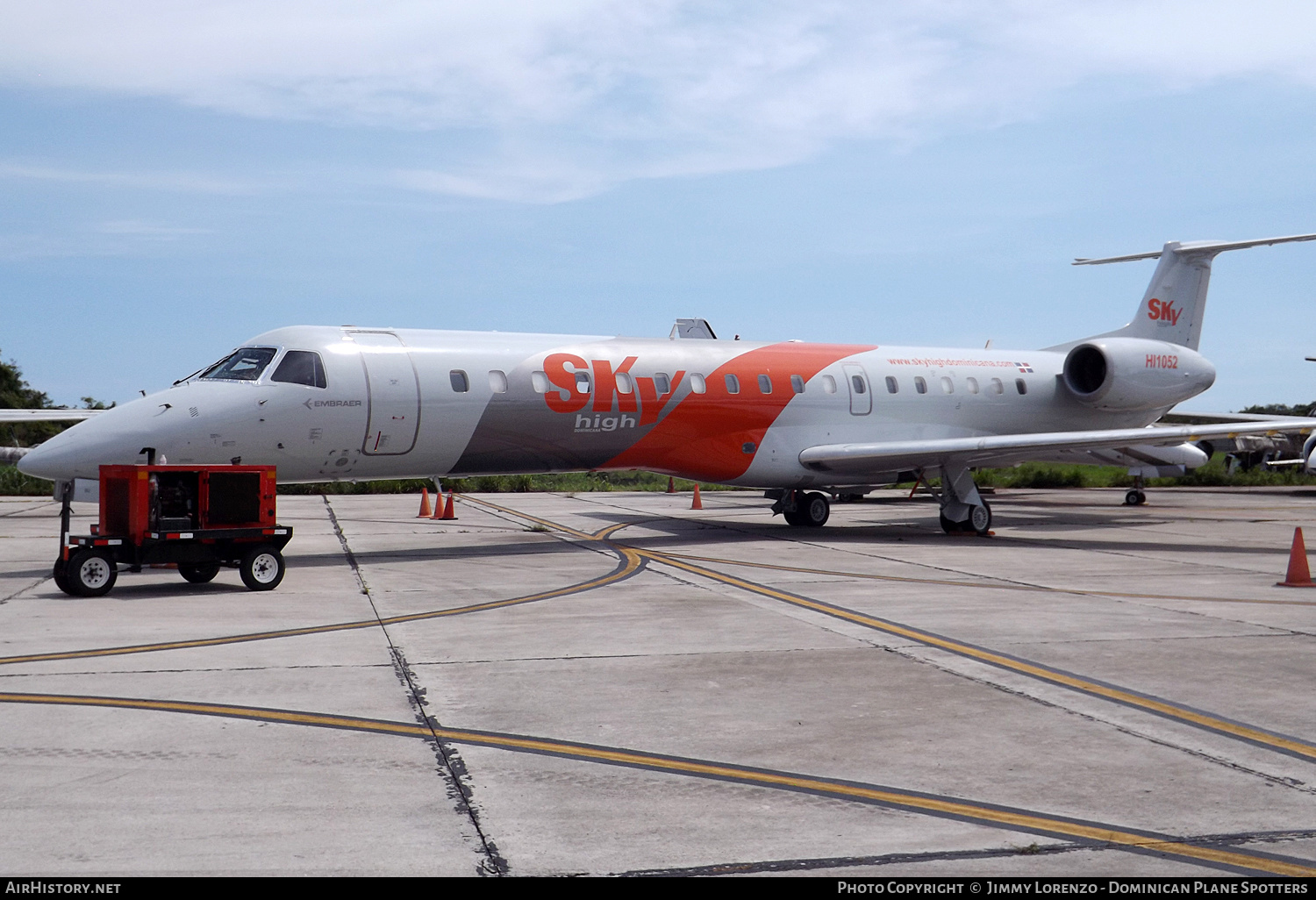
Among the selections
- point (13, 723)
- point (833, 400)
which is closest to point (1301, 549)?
point (833, 400)

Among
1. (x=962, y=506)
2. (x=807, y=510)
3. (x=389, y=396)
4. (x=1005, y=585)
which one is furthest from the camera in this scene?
(x=807, y=510)

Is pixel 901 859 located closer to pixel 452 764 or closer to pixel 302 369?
pixel 452 764

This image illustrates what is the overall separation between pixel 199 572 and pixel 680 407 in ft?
25.6

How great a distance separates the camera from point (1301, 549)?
43.7 feet

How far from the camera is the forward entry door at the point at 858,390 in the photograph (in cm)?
2044

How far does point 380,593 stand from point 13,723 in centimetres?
597

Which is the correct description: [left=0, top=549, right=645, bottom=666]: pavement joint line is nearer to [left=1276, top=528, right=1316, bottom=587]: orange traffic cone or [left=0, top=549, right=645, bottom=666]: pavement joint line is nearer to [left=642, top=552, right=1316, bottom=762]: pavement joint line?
[left=642, top=552, right=1316, bottom=762]: pavement joint line

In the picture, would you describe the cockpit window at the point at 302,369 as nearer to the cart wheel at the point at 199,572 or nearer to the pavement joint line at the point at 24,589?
the cart wheel at the point at 199,572

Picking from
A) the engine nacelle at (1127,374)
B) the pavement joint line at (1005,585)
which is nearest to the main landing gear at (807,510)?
the engine nacelle at (1127,374)

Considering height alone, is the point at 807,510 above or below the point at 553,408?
below

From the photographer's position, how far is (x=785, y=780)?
218 inches

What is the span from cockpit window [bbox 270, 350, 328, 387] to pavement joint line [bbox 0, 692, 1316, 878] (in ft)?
25.9

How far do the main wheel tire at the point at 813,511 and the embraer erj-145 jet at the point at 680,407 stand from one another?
51mm

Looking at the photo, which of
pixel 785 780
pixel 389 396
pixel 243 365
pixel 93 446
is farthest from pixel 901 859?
pixel 243 365
